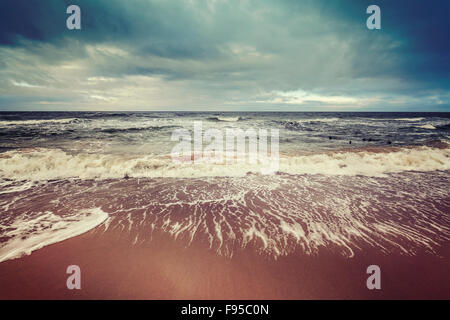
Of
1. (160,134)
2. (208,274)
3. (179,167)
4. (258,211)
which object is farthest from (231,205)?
(160,134)

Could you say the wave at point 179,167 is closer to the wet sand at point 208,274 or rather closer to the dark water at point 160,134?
the dark water at point 160,134

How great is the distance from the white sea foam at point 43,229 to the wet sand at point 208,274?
298 millimetres

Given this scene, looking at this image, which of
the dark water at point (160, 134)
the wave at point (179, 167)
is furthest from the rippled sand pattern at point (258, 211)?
the dark water at point (160, 134)

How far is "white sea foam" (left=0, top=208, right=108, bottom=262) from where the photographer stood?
372cm

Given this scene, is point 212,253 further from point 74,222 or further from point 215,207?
point 74,222

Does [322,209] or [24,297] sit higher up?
[322,209]

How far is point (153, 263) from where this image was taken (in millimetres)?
3387

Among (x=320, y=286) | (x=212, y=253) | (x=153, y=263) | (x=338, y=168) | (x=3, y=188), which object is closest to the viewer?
(x=320, y=286)

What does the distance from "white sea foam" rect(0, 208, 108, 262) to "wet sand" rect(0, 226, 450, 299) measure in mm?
298

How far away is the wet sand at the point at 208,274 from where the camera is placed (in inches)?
113
